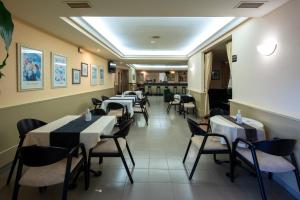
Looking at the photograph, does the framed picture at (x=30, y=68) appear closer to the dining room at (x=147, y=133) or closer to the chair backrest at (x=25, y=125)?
the dining room at (x=147, y=133)

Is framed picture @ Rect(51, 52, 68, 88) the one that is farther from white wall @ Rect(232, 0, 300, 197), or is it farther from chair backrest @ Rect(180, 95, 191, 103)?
chair backrest @ Rect(180, 95, 191, 103)

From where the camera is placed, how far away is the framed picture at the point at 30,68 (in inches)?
132

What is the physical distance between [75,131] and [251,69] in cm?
293

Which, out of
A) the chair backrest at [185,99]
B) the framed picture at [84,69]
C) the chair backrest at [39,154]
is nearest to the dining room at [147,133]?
the chair backrest at [39,154]

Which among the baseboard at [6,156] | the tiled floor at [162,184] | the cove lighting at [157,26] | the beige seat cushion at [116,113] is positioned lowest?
the tiled floor at [162,184]

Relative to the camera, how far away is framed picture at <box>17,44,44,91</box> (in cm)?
336

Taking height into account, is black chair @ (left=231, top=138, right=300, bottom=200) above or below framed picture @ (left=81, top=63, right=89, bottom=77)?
below

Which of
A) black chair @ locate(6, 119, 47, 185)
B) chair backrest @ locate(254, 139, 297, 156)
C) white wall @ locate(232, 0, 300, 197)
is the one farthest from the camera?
black chair @ locate(6, 119, 47, 185)

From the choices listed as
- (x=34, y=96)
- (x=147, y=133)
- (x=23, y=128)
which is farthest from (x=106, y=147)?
(x=147, y=133)

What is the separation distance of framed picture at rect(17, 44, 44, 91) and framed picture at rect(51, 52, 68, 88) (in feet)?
1.49

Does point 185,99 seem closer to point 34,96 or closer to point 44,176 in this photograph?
point 34,96

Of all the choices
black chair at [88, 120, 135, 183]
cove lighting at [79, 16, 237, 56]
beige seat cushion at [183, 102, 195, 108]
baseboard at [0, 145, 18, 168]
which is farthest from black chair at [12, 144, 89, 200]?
beige seat cushion at [183, 102, 195, 108]

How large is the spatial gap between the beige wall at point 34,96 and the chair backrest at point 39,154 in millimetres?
1617

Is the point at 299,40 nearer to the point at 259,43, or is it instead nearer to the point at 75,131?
the point at 259,43
